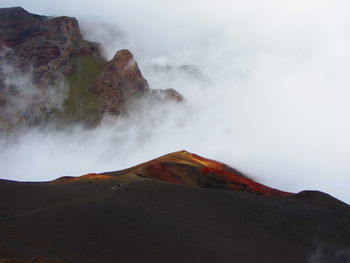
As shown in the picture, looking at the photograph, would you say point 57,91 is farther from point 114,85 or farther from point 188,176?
point 188,176

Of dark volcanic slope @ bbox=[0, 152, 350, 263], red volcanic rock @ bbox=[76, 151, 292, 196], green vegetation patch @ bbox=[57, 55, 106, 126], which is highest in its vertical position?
green vegetation patch @ bbox=[57, 55, 106, 126]

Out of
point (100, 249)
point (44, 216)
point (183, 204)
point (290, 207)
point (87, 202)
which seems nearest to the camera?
point (100, 249)

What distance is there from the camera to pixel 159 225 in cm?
3325

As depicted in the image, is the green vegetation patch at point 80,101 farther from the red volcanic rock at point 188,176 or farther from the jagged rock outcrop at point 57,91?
the red volcanic rock at point 188,176

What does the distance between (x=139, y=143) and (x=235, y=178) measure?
13267 centimetres

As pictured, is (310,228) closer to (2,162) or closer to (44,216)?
(44,216)

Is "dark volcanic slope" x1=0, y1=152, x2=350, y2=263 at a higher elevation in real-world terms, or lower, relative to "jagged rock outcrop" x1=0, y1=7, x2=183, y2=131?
lower

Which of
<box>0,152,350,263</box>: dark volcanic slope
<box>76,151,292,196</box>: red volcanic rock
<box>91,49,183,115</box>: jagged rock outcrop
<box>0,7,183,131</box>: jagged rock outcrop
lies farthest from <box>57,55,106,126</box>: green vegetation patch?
<box>0,152,350,263</box>: dark volcanic slope

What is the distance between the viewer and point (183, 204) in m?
38.6

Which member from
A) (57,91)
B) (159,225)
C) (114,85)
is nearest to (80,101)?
(57,91)

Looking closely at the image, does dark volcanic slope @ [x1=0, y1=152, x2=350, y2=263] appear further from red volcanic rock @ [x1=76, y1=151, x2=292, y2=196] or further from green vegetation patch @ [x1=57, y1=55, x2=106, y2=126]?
green vegetation patch @ [x1=57, y1=55, x2=106, y2=126]

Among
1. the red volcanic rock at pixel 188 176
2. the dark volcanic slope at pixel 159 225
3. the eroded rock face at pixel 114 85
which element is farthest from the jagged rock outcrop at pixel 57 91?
the dark volcanic slope at pixel 159 225

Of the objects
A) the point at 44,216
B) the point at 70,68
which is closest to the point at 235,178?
the point at 44,216

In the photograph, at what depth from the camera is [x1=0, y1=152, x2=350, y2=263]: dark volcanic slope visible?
28.2 m
